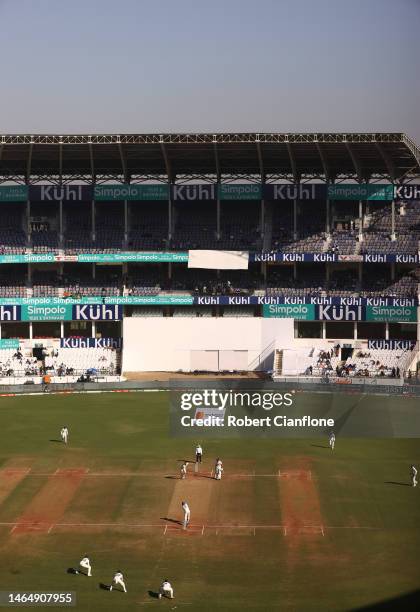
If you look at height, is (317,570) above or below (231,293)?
below

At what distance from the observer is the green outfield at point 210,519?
33.2m

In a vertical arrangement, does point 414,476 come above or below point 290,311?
below

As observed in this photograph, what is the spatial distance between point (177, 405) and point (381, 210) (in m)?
33.4

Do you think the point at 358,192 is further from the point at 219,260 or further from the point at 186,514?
the point at 186,514

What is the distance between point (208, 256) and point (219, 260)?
3.21ft

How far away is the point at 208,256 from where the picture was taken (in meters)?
80.7

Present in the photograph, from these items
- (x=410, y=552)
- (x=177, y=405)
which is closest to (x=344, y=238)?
(x=177, y=405)

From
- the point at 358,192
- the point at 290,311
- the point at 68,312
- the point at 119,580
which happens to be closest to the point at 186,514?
the point at 119,580

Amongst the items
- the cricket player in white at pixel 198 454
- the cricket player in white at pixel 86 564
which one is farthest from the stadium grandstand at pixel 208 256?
Result: the cricket player in white at pixel 86 564

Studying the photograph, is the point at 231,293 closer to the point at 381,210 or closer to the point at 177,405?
the point at 381,210

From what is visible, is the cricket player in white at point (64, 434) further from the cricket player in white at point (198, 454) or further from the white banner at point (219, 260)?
the white banner at point (219, 260)

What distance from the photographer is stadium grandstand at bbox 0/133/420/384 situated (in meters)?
77.3

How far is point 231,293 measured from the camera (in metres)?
81.4

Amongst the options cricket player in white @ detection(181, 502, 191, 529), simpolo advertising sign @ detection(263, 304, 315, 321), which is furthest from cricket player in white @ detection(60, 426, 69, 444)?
simpolo advertising sign @ detection(263, 304, 315, 321)
